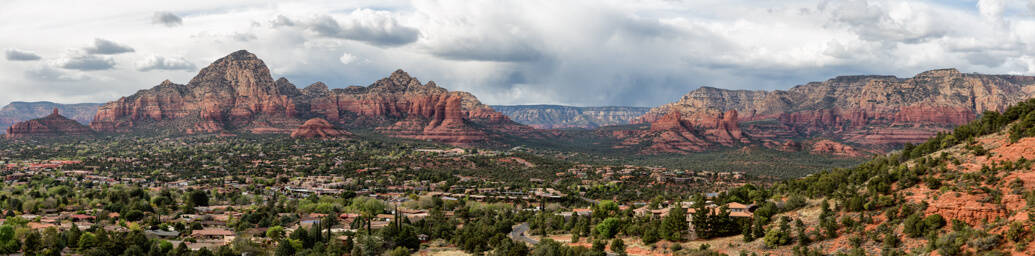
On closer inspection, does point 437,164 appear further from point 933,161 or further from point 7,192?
point 933,161

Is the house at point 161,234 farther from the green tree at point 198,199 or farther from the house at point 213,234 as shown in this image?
the green tree at point 198,199

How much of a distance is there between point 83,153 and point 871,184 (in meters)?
202

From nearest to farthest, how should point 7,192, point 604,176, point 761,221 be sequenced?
point 761,221, point 7,192, point 604,176

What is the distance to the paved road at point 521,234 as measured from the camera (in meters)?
80.7

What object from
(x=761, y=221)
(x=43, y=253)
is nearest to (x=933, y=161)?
(x=761, y=221)

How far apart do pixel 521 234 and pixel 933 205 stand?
45630mm

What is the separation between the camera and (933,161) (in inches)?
2721

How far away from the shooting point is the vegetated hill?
53.4 metres

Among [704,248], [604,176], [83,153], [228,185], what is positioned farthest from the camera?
[83,153]

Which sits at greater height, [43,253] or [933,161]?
[933,161]

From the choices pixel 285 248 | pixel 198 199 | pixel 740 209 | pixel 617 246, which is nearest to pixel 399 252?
pixel 285 248

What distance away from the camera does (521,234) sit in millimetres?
86875

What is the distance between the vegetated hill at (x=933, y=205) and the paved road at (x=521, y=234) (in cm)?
2275

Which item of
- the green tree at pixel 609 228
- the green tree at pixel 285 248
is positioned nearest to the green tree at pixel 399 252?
the green tree at pixel 285 248
